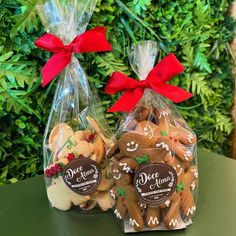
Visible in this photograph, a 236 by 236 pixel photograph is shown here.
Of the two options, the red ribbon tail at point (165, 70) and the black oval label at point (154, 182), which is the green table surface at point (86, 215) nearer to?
the black oval label at point (154, 182)

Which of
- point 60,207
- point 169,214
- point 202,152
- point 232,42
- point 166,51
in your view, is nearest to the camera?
point 169,214

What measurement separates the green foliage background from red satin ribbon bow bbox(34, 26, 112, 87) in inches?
6.8

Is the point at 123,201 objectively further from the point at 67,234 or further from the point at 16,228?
the point at 16,228

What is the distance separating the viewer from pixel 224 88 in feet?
5.00

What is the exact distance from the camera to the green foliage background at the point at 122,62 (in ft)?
3.33

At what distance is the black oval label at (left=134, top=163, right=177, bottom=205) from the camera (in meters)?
0.74

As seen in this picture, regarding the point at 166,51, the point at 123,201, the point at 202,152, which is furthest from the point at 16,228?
the point at 166,51

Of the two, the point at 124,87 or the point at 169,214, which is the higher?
the point at 124,87

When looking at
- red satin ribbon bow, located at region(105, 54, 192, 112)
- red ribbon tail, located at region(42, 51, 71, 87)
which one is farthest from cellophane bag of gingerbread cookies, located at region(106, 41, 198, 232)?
red ribbon tail, located at region(42, 51, 71, 87)

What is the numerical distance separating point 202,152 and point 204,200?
0.94 feet

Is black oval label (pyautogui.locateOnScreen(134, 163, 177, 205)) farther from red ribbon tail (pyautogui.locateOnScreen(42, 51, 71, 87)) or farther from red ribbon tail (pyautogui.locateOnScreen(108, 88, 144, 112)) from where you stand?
red ribbon tail (pyautogui.locateOnScreen(42, 51, 71, 87))

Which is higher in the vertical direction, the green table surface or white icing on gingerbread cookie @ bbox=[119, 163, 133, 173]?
white icing on gingerbread cookie @ bbox=[119, 163, 133, 173]

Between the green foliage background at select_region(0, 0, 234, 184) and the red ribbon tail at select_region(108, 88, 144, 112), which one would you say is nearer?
the red ribbon tail at select_region(108, 88, 144, 112)

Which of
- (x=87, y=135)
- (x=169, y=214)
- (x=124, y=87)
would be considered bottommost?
(x=169, y=214)
